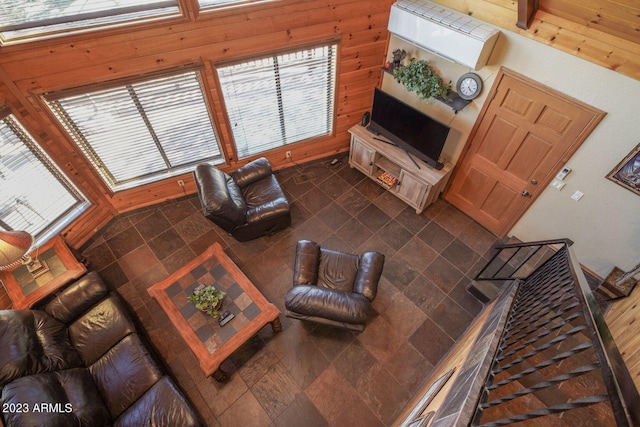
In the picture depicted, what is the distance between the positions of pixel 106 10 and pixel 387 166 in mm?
3666

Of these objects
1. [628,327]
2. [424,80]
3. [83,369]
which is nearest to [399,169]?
[424,80]

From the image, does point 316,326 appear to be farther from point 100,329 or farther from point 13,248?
point 13,248

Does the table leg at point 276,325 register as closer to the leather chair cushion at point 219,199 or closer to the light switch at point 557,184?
the leather chair cushion at point 219,199

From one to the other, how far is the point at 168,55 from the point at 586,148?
4285 millimetres

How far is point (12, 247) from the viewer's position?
297 cm

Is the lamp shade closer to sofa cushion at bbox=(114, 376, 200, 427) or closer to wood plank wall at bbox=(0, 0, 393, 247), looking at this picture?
wood plank wall at bbox=(0, 0, 393, 247)

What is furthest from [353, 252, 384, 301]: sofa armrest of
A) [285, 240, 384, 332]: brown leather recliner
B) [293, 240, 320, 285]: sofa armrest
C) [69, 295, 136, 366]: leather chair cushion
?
[69, 295, 136, 366]: leather chair cushion

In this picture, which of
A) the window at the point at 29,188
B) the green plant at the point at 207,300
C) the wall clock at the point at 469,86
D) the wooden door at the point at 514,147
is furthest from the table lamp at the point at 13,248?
the wooden door at the point at 514,147

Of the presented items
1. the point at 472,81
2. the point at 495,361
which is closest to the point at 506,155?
the point at 472,81

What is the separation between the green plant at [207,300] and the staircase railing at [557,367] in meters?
2.35

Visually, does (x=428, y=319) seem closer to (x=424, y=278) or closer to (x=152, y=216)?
(x=424, y=278)

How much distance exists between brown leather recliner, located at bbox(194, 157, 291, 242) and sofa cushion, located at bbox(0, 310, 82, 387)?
171 centimetres

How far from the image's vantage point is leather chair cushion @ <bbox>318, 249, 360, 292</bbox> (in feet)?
11.7

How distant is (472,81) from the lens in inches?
143
